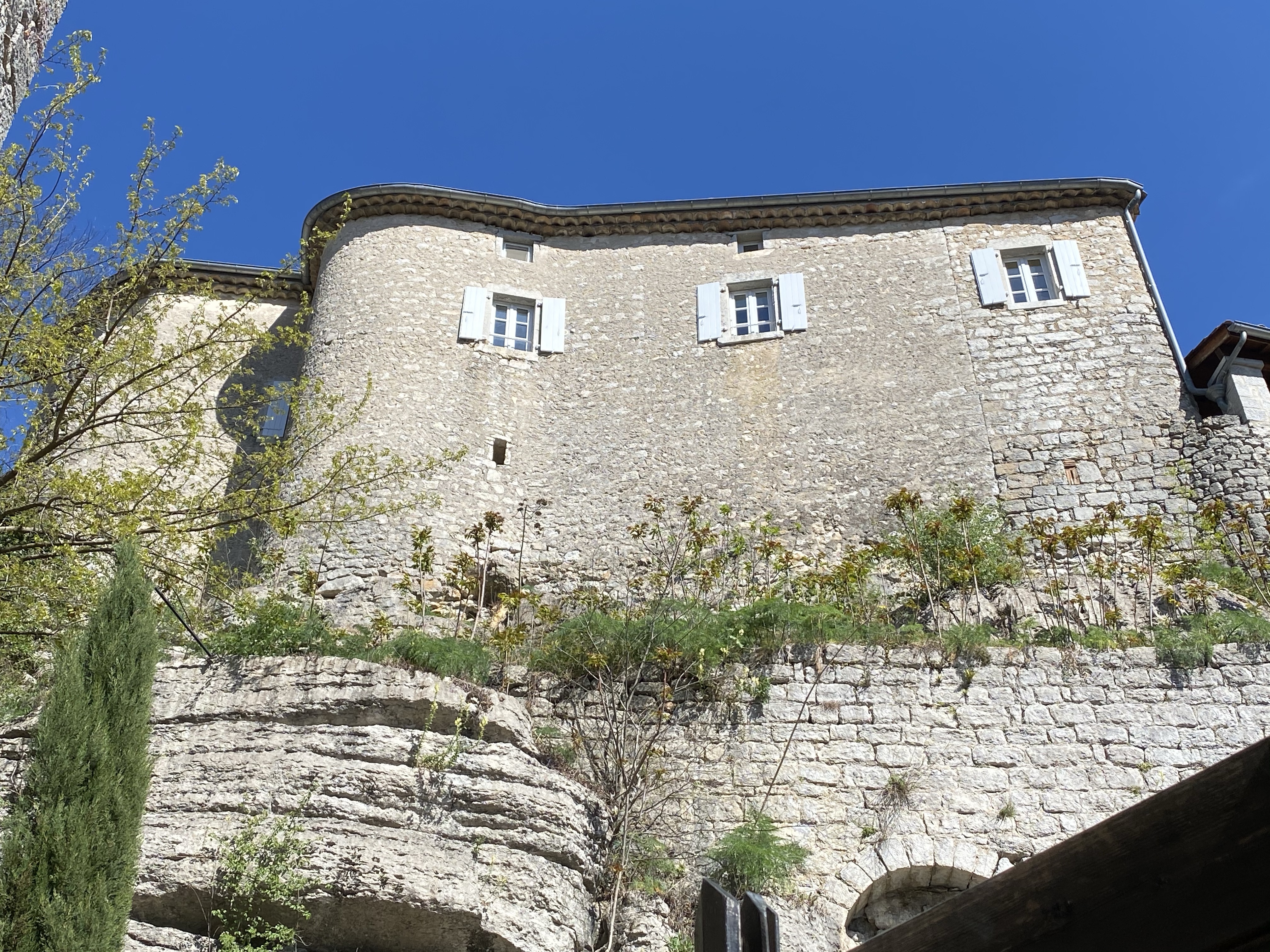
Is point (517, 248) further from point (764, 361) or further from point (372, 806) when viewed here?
point (372, 806)

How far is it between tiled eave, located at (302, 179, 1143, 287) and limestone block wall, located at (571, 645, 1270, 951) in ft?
28.8

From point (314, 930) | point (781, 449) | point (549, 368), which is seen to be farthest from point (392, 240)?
point (314, 930)

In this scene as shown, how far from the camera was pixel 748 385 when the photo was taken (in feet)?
46.5

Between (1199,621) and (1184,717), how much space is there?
3.69 ft

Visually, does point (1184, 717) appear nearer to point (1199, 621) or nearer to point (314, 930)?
point (1199, 621)

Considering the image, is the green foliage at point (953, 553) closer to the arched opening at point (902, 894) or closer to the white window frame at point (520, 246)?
the arched opening at point (902, 894)

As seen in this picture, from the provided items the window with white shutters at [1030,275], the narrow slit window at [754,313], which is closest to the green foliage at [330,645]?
the narrow slit window at [754,313]

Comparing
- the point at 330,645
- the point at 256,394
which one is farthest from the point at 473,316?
the point at 330,645

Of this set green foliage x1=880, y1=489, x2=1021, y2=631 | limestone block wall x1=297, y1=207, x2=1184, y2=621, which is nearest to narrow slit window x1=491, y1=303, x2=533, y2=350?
limestone block wall x1=297, y1=207, x2=1184, y2=621

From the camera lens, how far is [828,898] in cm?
724

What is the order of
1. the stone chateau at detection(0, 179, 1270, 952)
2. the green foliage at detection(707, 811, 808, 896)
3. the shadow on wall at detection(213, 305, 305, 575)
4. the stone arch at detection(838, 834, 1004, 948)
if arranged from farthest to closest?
1. the shadow on wall at detection(213, 305, 305, 575)
2. the stone arch at detection(838, 834, 1004, 948)
3. the green foliage at detection(707, 811, 808, 896)
4. the stone chateau at detection(0, 179, 1270, 952)

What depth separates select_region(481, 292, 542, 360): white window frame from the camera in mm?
14578

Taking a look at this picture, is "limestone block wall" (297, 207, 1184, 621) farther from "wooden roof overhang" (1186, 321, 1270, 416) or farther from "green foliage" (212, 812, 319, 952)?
"green foliage" (212, 812, 319, 952)

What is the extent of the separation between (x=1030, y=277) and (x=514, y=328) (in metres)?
7.23
